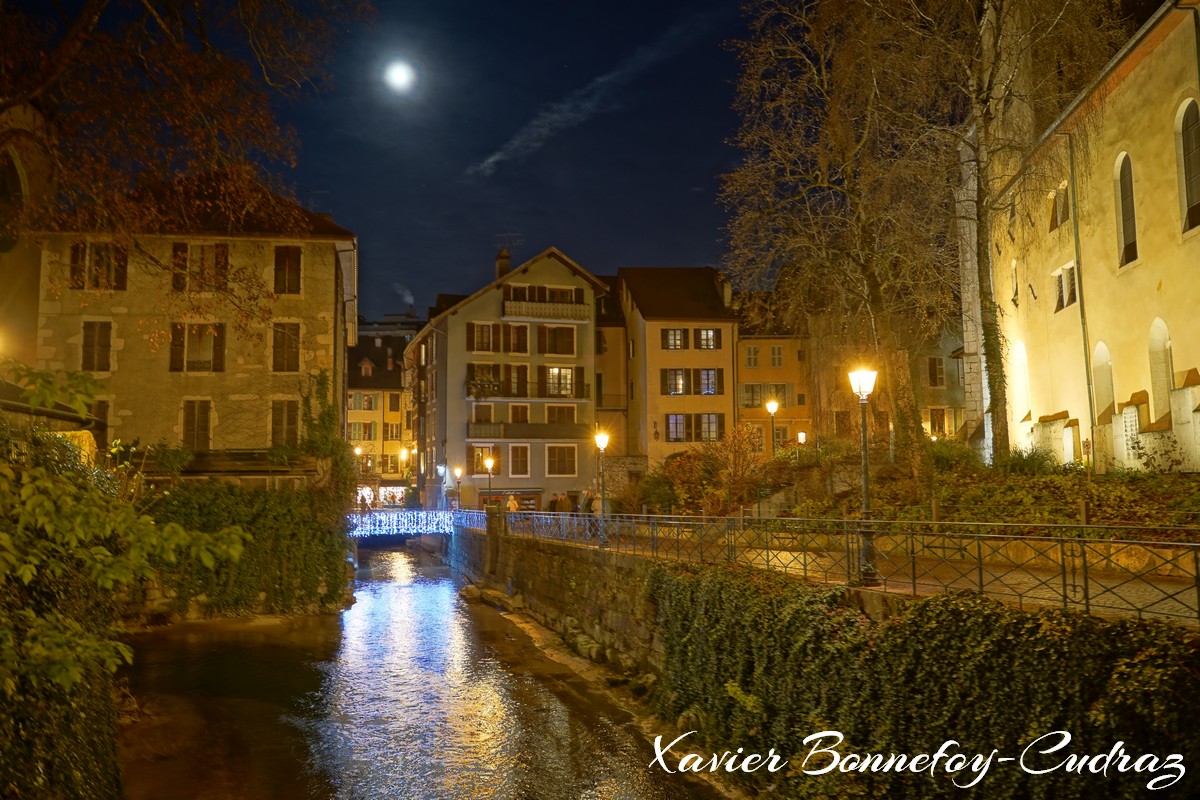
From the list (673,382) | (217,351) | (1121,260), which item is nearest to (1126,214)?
(1121,260)

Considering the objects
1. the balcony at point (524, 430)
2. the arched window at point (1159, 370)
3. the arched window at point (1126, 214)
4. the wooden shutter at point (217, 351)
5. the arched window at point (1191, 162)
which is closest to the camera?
the arched window at point (1191, 162)

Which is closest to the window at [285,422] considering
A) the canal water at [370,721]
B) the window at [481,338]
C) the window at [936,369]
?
the canal water at [370,721]

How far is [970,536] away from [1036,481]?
11.1 metres

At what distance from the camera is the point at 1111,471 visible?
20641 millimetres

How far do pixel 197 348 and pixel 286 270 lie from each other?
13.6ft

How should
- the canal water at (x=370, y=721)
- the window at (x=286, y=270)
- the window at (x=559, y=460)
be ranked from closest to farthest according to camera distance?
the canal water at (x=370, y=721)
the window at (x=286, y=270)
the window at (x=559, y=460)

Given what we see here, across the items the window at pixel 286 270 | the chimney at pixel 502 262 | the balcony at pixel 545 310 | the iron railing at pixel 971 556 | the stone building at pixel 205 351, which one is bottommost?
the iron railing at pixel 971 556

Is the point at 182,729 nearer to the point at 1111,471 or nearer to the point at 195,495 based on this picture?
the point at 195,495

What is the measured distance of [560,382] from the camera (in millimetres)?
52031

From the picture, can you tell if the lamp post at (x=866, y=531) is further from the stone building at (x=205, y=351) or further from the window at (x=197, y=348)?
the window at (x=197, y=348)

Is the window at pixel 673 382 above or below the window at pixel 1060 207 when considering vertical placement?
below

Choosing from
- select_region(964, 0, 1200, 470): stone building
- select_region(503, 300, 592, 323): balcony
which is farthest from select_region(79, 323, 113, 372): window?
select_region(964, 0, 1200, 470): stone building

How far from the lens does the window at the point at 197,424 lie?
30406 millimetres

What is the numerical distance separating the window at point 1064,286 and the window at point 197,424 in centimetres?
2860
